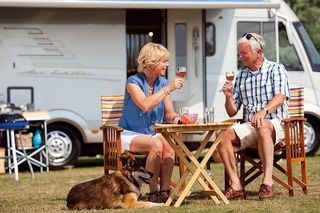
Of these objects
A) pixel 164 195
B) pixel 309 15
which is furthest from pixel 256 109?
pixel 309 15

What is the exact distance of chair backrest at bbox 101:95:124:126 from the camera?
721 centimetres

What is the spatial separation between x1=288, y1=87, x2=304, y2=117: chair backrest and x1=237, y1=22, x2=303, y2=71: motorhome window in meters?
4.34

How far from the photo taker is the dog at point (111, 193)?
616cm

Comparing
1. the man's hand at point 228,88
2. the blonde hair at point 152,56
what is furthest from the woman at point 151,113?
the man's hand at point 228,88

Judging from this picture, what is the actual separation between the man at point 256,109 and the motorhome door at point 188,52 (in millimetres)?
4382

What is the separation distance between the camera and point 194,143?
11.4 meters

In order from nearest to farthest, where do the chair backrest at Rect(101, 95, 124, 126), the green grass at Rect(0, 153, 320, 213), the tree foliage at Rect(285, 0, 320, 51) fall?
the green grass at Rect(0, 153, 320, 213) → the chair backrest at Rect(101, 95, 124, 126) → the tree foliage at Rect(285, 0, 320, 51)

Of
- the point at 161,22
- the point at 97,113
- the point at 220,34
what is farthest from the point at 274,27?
the point at 97,113

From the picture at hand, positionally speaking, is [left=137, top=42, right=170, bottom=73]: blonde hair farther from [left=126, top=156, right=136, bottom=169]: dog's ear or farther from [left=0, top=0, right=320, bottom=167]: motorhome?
[left=0, top=0, right=320, bottom=167]: motorhome

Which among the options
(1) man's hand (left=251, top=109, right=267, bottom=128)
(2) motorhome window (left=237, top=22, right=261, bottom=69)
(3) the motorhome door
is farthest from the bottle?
(1) man's hand (left=251, top=109, right=267, bottom=128)

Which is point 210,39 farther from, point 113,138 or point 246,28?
point 113,138

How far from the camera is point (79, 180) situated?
9.25 meters

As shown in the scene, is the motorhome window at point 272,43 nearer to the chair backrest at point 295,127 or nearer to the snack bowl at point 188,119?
the chair backrest at point 295,127

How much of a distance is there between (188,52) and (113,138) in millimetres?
4832
